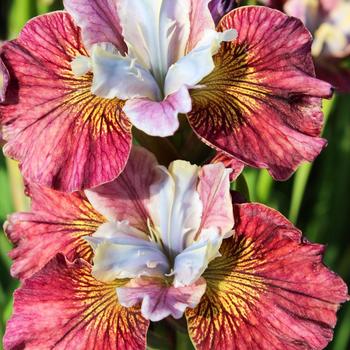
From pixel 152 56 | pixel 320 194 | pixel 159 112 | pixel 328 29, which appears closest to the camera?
pixel 159 112

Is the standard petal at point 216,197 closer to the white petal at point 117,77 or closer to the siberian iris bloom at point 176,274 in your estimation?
the siberian iris bloom at point 176,274

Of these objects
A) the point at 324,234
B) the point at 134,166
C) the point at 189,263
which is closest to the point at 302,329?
the point at 189,263

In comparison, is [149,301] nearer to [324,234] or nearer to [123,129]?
[123,129]

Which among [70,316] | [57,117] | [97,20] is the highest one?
[97,20]

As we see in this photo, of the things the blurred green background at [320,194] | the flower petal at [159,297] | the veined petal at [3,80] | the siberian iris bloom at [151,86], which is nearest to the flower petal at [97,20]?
the siberian iris bloom at [151,86]

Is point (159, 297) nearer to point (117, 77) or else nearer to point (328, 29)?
point (117, 77)

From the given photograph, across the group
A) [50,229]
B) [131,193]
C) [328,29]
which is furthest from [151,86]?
[328,29]
